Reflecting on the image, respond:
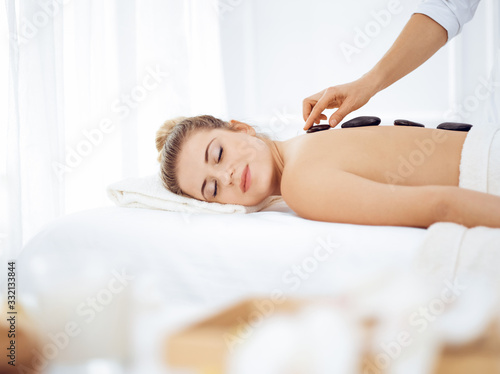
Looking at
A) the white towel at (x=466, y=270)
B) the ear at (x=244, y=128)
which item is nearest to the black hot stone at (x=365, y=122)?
the ear at (x=244, y=128)

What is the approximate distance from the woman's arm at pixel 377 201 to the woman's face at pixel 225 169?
158 mm

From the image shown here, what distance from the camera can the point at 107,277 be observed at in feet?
3.82

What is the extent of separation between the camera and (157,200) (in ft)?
4.96

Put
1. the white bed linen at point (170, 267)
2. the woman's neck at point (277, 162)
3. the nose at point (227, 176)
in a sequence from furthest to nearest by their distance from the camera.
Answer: the woman's neck at point (277, 162) < the nose at point (227, 176) < the white bed linen at point (170, 267)

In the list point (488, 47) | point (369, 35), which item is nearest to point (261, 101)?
point (369, 35)

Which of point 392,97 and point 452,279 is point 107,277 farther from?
point 392,97

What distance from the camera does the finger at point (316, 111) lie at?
1.59 m

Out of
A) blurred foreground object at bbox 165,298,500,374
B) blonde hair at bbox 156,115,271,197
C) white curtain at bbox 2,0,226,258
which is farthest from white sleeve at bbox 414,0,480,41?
white curtain at bbox 2,0,226,258

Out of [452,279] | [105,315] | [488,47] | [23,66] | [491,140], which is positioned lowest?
[105,315]

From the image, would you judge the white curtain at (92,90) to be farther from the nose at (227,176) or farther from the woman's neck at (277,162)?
the woman's neck at (277,162)

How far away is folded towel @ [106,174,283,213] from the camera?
148 centimetres

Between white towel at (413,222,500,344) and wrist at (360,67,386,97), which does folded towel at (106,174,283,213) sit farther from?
white towel at (413,222,500,344)

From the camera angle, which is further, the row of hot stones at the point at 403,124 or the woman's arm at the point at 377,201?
the row of hot stones at the point at 403,124

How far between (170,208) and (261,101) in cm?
196
